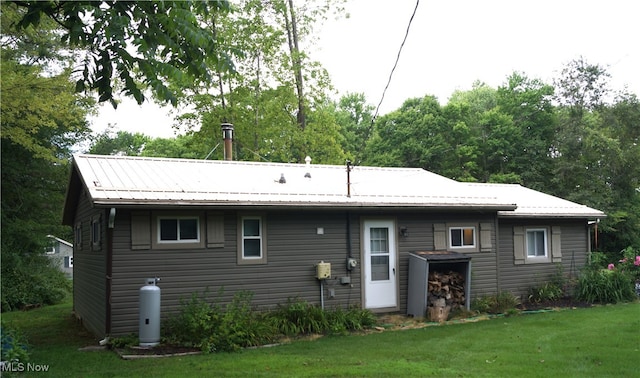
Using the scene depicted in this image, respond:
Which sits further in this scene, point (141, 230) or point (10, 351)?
point (141, 230)

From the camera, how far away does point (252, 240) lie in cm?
1051

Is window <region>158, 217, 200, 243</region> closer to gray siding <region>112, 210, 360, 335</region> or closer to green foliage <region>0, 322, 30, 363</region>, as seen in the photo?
gray siding <region>112, 210, 360, 335</region>

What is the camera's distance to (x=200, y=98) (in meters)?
21.7

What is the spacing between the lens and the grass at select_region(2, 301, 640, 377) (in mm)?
6844

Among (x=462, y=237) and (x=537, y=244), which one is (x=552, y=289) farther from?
(x=462, y=237)

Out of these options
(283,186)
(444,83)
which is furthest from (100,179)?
(444,83)

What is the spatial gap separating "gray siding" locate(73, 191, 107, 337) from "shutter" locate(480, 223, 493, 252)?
792 cm

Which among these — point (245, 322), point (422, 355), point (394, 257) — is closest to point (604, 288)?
point (394, 257)

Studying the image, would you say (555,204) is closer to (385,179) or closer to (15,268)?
(385,179)

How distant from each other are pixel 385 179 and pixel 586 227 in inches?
228

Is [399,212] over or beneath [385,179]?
beneath

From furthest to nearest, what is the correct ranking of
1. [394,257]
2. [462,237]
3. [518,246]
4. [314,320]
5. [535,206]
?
1. [535,206]
2. [518,246]
3. [462,237]
4. [394,257]
5. [314,320]

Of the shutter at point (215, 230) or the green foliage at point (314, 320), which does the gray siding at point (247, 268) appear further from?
the green foliage at point (314, 320)

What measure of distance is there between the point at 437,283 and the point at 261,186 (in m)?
4.07
